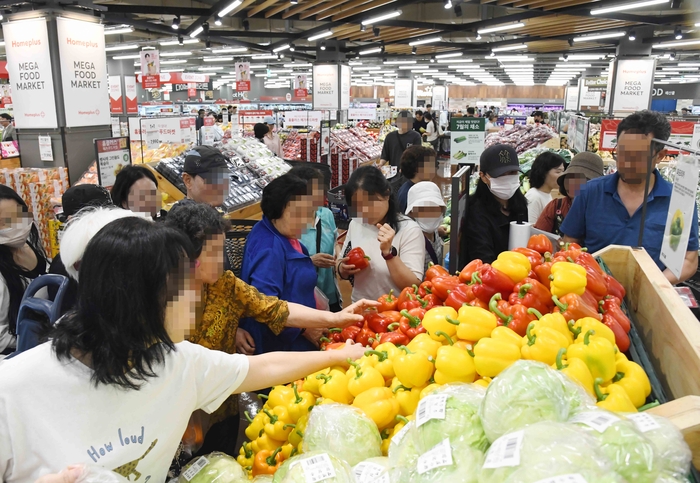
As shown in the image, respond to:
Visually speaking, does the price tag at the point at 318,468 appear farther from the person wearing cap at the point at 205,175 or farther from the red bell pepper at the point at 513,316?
the person wearing cap at the point at 205,175

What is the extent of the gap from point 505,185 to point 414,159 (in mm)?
1719

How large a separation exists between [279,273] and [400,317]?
0.70 metres

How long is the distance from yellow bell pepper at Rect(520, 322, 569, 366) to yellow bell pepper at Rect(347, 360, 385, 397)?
489 mm

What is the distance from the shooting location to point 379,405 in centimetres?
176

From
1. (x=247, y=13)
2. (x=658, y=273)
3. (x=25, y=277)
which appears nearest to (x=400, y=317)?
(x=658, y=273)

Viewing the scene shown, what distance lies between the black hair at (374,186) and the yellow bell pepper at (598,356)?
1652 millimetres

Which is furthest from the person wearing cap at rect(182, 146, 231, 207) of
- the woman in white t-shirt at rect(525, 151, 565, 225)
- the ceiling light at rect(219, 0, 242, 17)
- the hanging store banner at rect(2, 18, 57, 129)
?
the ceiling light at rect(219, 0, 242, 17)

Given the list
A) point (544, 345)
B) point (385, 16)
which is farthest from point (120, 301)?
point (385, 16)

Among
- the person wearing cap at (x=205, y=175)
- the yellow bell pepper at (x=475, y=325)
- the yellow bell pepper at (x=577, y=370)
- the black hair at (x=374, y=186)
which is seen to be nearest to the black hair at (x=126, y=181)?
the person wearing cap at (x=205, y=175)

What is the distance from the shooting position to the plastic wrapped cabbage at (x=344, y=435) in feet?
5.32

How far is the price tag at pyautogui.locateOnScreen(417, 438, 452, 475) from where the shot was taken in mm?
1215

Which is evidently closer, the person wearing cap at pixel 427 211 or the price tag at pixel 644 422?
the price tag at pixel 644 422

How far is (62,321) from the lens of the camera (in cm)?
135

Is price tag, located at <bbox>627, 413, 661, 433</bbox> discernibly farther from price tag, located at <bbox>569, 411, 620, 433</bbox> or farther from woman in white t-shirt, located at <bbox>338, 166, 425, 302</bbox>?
woman in white t-shirt, located at <bbox>338, 166, 425, 302</bbox>
